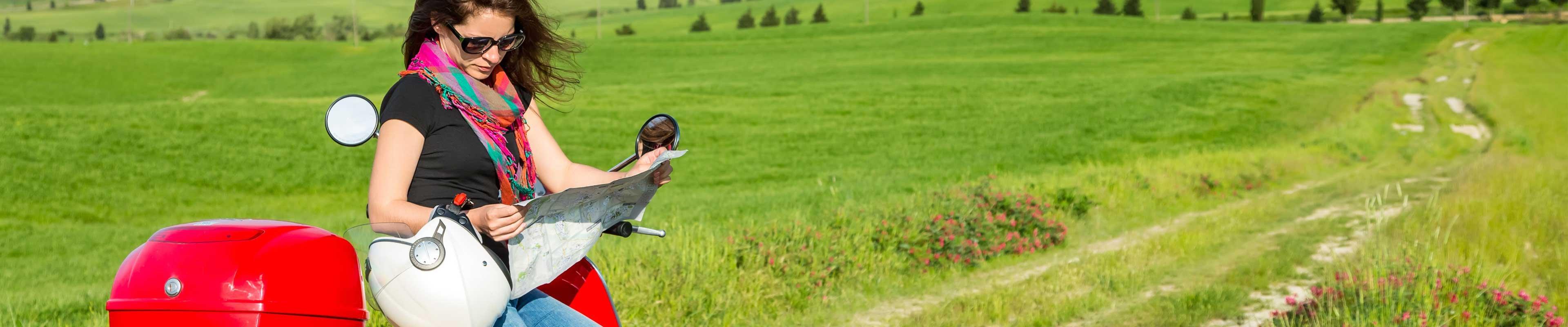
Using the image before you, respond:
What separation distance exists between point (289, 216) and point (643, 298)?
1137 cm

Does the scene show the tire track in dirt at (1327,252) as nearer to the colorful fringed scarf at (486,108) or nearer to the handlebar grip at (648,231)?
the handlebar grip at (648,231)

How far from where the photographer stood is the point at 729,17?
108688mm

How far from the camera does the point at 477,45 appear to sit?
2.90 m

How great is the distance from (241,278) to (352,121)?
686 millimetres

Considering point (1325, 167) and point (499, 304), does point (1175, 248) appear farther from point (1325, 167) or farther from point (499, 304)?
point (1325, 167)

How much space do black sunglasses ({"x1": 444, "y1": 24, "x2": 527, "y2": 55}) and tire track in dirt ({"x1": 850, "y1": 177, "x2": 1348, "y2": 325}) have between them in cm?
450

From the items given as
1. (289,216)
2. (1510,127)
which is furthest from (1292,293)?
(1510,127)

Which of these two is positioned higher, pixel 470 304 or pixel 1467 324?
pixel 470 304

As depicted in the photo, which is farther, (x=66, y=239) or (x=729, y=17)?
(x=729, y=17)

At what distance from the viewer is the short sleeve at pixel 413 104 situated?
104 inches

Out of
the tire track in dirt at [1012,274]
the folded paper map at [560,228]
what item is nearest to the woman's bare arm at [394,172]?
the folded paper map at [560,228]

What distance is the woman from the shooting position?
261 cm

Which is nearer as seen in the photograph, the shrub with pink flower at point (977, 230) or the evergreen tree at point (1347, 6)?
the shrub with pink flower at point (977, 230)

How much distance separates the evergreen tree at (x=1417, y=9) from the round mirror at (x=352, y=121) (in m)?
94.7
